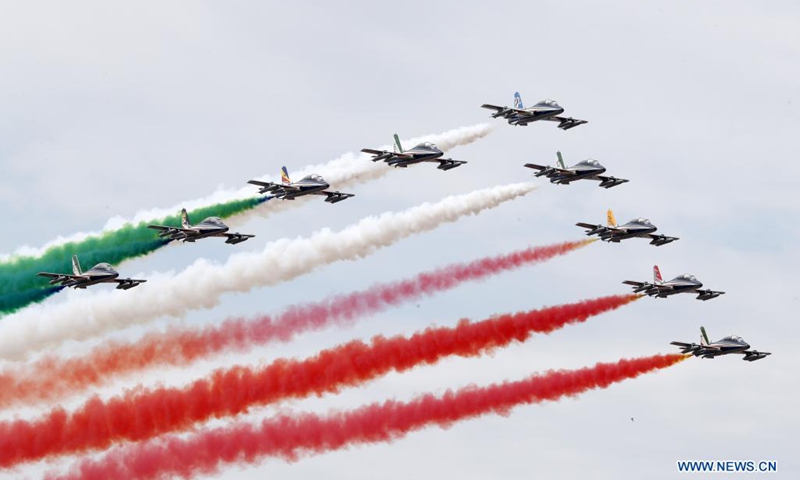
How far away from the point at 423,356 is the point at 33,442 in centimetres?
2910

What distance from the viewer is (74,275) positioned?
113812 mm

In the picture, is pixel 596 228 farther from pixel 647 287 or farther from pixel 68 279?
pixel 68 279

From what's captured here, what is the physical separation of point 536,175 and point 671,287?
15.7 meters

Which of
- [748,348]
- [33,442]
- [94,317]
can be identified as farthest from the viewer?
[748,348]

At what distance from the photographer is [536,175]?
130 meters

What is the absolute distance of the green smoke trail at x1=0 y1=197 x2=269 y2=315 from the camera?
379 feet

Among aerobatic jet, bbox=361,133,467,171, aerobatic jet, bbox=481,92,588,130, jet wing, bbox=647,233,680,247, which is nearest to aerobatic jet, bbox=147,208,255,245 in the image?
aerobatic jet, bbox=361,133,467,171

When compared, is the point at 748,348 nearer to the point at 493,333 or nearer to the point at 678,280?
the point at 678,280

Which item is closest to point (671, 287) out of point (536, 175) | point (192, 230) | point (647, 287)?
point (647, 287)

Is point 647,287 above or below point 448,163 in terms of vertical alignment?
below

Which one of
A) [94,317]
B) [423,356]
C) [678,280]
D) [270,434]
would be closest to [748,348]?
[678,280]

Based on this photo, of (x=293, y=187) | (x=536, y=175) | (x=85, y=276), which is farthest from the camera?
(x=536, y=175)

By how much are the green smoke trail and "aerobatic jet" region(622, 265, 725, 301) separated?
33.4m

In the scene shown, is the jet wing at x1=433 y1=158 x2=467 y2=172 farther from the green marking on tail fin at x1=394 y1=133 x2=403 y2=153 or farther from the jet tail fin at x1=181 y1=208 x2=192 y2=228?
the jet tail fin at x1=181 y1=208 x2=192 y2=228
